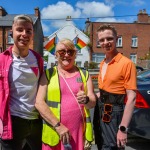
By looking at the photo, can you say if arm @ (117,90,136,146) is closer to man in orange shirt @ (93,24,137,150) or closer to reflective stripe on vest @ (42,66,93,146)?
man in orange shirt @ (93,24,137,150)

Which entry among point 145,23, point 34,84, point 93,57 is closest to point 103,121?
point 34,84

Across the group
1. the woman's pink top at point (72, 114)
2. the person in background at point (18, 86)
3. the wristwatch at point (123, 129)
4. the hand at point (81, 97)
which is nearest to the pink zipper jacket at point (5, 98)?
the person in background at point (18, 86)

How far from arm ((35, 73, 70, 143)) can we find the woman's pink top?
0.09 metres

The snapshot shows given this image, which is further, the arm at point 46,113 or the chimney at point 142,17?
the chimney at point 142,17

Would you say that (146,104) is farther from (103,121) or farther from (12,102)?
(12,102)

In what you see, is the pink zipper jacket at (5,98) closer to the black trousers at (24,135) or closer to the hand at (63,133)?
the black trousers at (24,135)

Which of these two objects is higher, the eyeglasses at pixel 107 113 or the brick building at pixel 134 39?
the brick building at pixel 134 39

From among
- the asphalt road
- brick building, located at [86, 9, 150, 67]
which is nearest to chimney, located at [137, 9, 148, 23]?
brick building, located at [86, 9, 150, 67]

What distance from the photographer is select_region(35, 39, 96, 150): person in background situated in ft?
8.51

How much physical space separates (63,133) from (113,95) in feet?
2.17

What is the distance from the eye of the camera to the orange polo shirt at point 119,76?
9.00 feet

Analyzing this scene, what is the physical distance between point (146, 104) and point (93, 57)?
38604 mm

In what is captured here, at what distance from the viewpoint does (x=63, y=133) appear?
255 cm

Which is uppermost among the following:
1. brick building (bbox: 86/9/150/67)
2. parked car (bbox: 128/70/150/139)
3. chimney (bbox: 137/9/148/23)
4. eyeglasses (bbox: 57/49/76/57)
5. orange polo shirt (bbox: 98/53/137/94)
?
chimney (bbox: 137/9/148/23)
